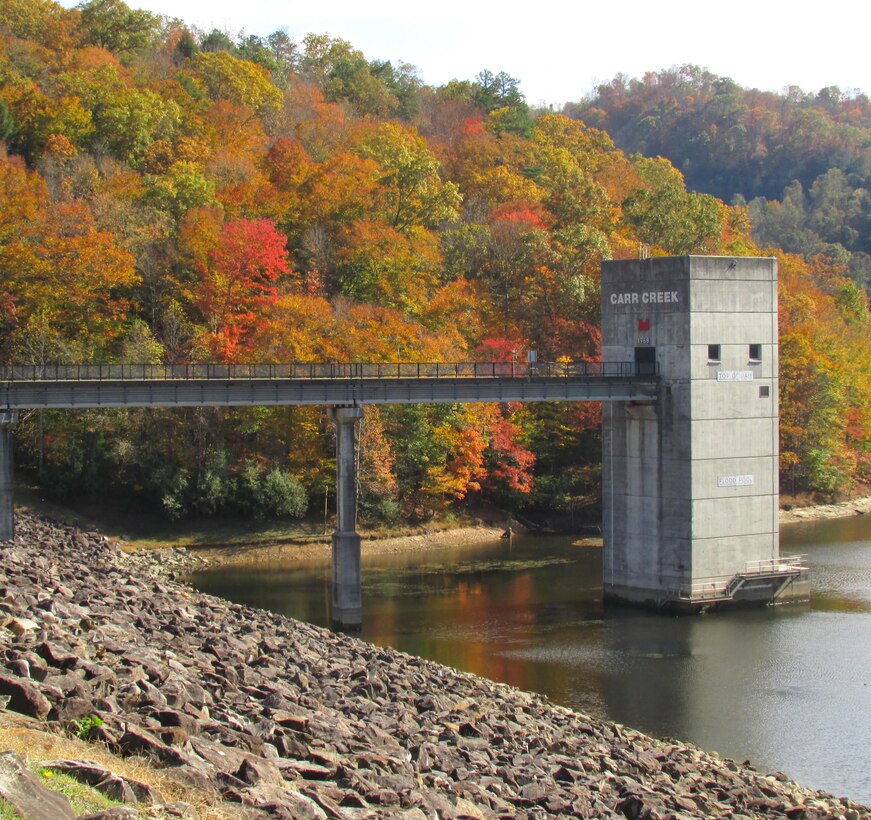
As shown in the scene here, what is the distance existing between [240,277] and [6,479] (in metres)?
32.7

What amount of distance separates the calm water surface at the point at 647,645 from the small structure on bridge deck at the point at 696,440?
5.81 ft

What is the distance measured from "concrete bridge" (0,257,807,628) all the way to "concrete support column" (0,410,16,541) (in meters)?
6.67

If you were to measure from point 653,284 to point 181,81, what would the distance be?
69.6 m

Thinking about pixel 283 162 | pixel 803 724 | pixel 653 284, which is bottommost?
pixel 803 724

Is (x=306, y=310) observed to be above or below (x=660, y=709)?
above

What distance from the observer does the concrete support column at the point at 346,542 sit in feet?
167

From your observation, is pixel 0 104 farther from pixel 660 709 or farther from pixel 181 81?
pixel 660 709

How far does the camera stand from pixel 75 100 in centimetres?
9756

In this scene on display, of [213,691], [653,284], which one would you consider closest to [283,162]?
[653,284]

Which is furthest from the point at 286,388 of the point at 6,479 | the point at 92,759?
the point at 92,759


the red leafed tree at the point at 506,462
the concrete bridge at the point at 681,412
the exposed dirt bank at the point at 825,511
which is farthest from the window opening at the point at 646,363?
the exposed dirt bank at the point at 825,511

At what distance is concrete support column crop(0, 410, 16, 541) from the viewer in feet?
160

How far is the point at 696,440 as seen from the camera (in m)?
54.6

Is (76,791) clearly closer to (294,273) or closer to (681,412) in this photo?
(681,412)
